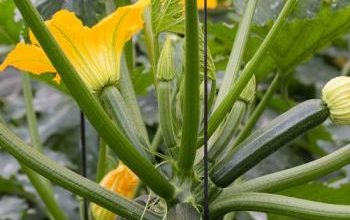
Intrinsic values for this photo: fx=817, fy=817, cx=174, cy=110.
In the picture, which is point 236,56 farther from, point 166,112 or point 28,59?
point 28,59

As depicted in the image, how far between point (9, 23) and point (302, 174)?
78 centimetres

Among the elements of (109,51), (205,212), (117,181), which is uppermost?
(109,51)

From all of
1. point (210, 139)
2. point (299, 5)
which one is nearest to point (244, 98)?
point (210, 139)

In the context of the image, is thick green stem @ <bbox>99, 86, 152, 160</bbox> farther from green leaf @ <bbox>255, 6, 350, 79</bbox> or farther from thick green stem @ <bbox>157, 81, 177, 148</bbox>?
green leaf @ <bbox>255, 6, 350, 79</bbox>

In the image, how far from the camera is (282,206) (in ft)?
3.00

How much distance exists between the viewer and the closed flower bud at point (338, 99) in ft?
3.22

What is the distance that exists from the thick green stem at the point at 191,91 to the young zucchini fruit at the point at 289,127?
2.1 inches

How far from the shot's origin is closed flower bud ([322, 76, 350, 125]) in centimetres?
98

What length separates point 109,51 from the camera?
1.03 meters

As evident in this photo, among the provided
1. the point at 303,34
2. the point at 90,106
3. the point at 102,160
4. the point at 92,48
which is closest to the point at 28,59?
the point at 92,48

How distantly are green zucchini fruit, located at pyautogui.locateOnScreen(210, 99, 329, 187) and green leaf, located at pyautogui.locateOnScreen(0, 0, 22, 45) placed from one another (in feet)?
2.04

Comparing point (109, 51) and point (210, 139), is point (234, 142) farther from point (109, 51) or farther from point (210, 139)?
point (109, 51)

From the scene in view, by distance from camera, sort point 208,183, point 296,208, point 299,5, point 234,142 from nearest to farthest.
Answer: point 296,208
point 208,183
point 234,142
point 299,5

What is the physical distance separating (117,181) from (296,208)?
38cm
